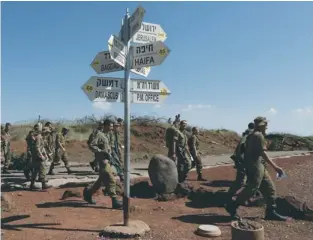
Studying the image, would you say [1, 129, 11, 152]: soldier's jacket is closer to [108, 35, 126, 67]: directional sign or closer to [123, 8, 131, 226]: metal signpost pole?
[123, 8, 131, 226]: metal signpost pole

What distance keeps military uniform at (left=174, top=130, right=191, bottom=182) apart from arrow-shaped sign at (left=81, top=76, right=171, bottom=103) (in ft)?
15.5

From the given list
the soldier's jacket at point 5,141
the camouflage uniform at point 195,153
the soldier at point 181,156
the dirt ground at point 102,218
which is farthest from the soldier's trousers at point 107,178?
the soldier's jacket at point 5,141

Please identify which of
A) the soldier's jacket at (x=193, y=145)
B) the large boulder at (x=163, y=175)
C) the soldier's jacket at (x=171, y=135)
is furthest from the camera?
the soldier's jacket at (x=193, y=145)

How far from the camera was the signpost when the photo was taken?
5.66m

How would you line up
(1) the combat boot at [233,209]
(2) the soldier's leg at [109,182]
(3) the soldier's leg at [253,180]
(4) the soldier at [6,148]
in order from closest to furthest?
(3) the soldier's leg at [253,180] → (1) the combat boot at [233,209] → (2) the soldier's leg at [109,182] → (4) the soldier at [6,148]

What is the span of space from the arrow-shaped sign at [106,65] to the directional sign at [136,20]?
51cm

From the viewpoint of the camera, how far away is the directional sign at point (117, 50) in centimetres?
562

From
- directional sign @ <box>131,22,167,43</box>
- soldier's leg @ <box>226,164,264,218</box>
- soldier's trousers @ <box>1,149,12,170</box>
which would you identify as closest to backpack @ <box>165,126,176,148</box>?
soldier's leg @ <box>226,164,264,218</box>

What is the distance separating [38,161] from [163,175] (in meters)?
3.28

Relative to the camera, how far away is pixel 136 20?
5648 mm

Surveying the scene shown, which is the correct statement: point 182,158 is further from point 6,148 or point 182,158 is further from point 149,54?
point 6,148

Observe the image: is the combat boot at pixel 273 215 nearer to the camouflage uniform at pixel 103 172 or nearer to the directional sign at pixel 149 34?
the camouflage uniform at pixel 103 172

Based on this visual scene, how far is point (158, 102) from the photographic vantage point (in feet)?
19.5

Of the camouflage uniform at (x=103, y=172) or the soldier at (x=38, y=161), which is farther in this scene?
the soldier at (x=38, y=161)
